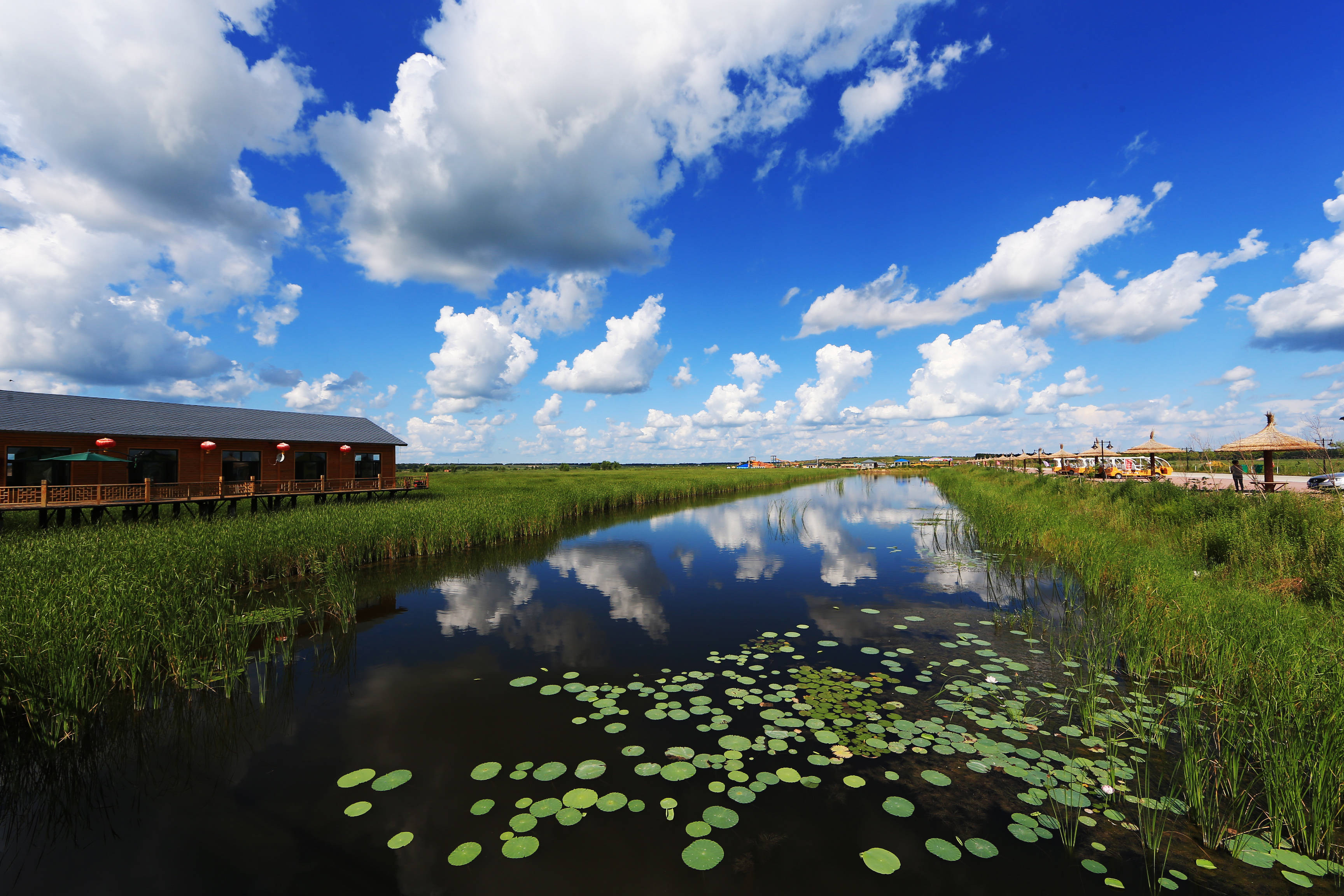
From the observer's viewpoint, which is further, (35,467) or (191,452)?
(191,452)

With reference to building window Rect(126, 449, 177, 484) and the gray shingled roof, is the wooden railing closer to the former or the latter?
building window Rect(126, 449, 177, 484)

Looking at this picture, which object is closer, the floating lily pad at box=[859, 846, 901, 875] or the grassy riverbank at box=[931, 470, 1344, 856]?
the floating lily pad at box=[859, 846, 901, 875]

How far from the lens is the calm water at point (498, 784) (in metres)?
3.88

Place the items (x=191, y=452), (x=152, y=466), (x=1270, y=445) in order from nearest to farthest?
(x=1270, y=445)
(x=152, y=466)
(x=191, y=452)

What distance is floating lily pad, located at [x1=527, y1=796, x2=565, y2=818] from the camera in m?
4.43

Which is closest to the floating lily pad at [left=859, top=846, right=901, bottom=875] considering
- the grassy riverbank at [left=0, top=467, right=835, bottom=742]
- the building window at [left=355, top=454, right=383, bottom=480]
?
the grassy riverbank at [left=0, top=467, right=835, bottom=742]

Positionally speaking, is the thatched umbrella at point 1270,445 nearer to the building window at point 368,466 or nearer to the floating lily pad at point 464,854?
the floating lily pad at point 464,854

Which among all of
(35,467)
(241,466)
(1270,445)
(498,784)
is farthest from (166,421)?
(1270,445)

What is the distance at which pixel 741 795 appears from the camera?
4.62 metres

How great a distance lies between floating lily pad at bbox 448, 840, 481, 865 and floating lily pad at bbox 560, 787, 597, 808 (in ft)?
2.58

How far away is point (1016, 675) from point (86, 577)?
14.8 m

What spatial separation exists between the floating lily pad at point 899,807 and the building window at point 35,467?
30.6m

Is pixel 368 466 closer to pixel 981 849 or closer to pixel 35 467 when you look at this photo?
pixel 35 467

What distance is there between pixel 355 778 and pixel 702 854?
3755 mm
